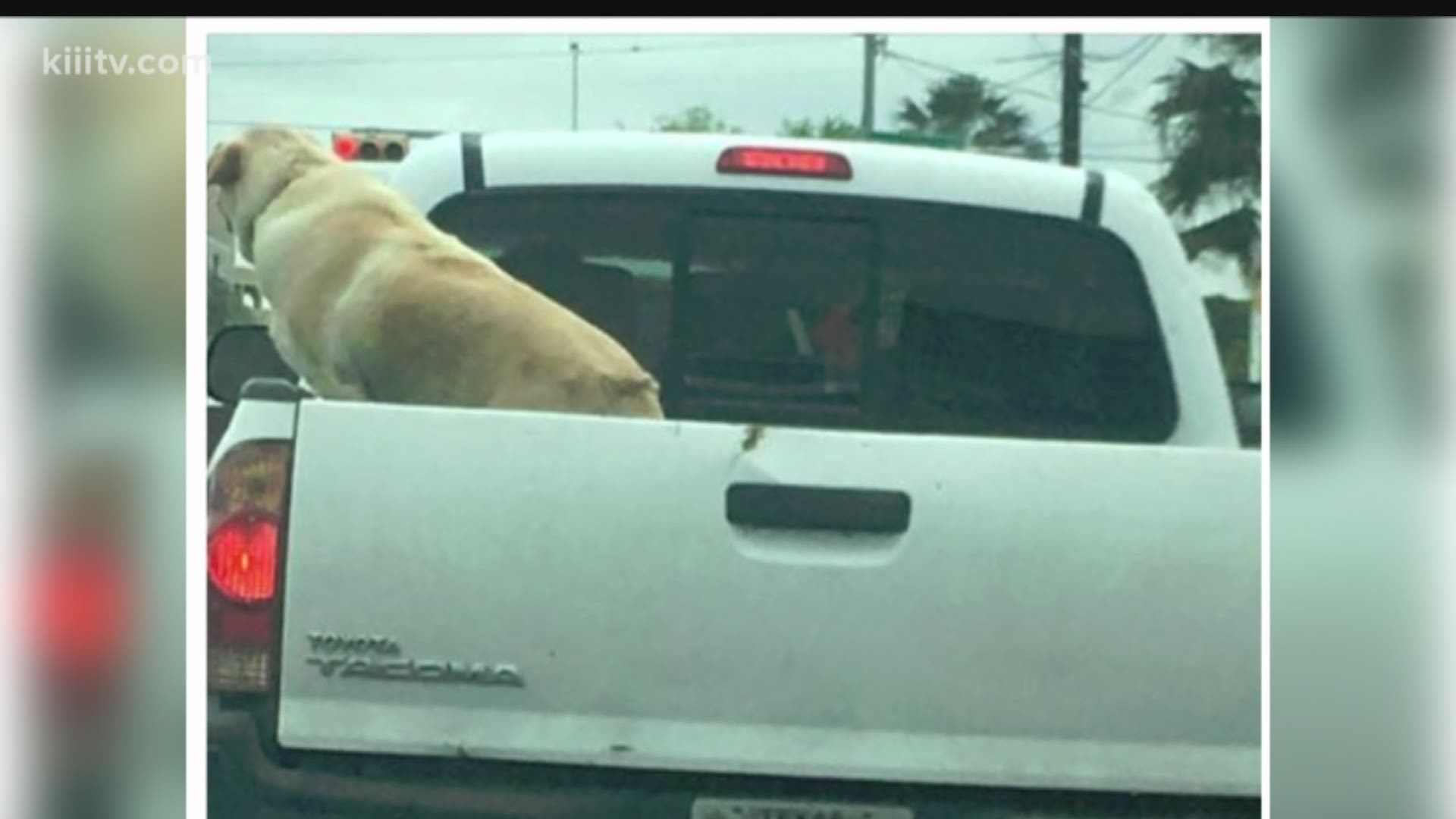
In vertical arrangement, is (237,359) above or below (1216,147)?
below

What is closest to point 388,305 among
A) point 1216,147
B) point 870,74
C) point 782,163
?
point 782,163

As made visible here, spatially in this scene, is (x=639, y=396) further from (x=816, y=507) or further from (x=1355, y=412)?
(x=1355, y=412)

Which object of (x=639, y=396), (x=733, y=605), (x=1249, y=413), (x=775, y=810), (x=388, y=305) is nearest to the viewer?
(x=733, y=605)

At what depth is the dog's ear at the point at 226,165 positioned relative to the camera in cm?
338

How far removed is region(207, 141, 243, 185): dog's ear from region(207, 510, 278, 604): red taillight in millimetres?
696

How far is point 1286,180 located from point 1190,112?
23 centimetres

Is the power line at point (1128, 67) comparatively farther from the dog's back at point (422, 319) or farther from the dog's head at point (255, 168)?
the dog's head at point (255, 168)

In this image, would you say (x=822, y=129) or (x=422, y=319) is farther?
(x=822, y=129)

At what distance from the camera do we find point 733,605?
2891 mm

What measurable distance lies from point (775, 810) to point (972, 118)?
127cm

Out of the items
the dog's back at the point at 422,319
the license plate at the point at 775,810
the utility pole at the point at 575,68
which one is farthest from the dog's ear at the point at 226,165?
the license plate at the point at 775,810

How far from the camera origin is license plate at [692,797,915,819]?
9.83ft

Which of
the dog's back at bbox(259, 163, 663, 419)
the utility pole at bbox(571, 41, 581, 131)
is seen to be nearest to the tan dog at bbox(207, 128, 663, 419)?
the dog's back at bbox(259, 163, 663, 419)
